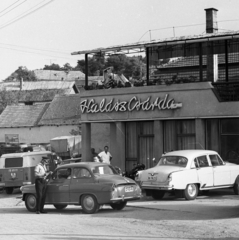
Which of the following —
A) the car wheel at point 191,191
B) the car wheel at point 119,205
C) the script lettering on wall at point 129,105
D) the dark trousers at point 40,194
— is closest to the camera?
the car wheel at point 119,205

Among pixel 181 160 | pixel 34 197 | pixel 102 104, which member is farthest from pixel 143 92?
pixel 34 197

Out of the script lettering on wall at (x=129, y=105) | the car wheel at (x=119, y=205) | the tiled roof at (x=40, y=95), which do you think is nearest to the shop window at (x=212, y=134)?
the script lettering on wall at (x=129, y=105)

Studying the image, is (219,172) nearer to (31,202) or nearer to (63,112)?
(31,202)

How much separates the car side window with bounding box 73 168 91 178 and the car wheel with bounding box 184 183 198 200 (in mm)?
3953

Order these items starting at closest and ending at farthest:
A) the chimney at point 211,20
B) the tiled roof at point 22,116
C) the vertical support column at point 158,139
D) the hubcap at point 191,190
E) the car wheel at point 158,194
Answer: the hubcap at point 191,190 → the car wheel at point 158,194 → the vertical support column at point 158,139 → the chimney at point 211,20 → the tiled roof at point 22,116

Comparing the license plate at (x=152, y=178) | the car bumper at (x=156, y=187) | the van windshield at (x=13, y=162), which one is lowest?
the car bumper at (x=156, y=187)

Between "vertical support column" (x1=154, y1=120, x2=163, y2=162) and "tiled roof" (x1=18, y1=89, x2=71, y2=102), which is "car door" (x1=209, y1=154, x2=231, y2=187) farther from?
"tiled roof" (x1=18, y1=89, x2=71, y2=102)

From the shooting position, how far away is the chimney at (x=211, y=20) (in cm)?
3462

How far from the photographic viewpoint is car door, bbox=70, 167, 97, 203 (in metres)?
18.4

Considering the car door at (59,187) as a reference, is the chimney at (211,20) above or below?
above

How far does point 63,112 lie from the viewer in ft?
184

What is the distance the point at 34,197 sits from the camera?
19750 mm

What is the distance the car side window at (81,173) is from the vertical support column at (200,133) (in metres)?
9.83

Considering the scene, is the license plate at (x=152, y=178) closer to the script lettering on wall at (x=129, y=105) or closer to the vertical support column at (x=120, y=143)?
the script lettering on wall at (x=129, y=105)
